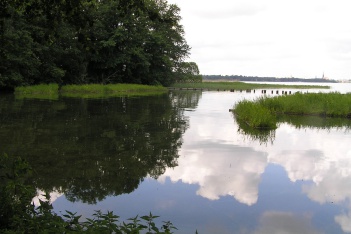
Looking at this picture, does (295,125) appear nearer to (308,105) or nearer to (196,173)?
(308,105)

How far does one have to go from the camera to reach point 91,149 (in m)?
12.4

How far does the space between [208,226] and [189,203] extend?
1298mm

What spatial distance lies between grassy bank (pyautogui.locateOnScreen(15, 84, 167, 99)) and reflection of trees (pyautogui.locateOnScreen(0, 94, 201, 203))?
22414mm

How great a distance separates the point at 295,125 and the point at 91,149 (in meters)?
13.6

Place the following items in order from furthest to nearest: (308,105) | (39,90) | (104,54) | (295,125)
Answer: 1. (104,54)
2. (39,90)
3. (308,105)
4. (295,125)

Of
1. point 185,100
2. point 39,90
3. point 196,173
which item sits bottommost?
point 196,173

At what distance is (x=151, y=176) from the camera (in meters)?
9.68

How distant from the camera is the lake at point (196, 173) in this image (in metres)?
7.02

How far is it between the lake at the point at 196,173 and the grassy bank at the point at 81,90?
1003 inches

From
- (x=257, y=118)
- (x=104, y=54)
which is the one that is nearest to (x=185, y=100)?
(x=257, y=118)

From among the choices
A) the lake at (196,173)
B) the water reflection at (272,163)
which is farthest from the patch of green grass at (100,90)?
the water reflection at (272,163)

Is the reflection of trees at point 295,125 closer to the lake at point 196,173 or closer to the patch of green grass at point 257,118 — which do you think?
the lake at point 196,173

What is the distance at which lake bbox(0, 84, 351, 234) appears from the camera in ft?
23.0

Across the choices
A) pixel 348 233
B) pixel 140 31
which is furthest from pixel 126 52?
pixel 348 233
